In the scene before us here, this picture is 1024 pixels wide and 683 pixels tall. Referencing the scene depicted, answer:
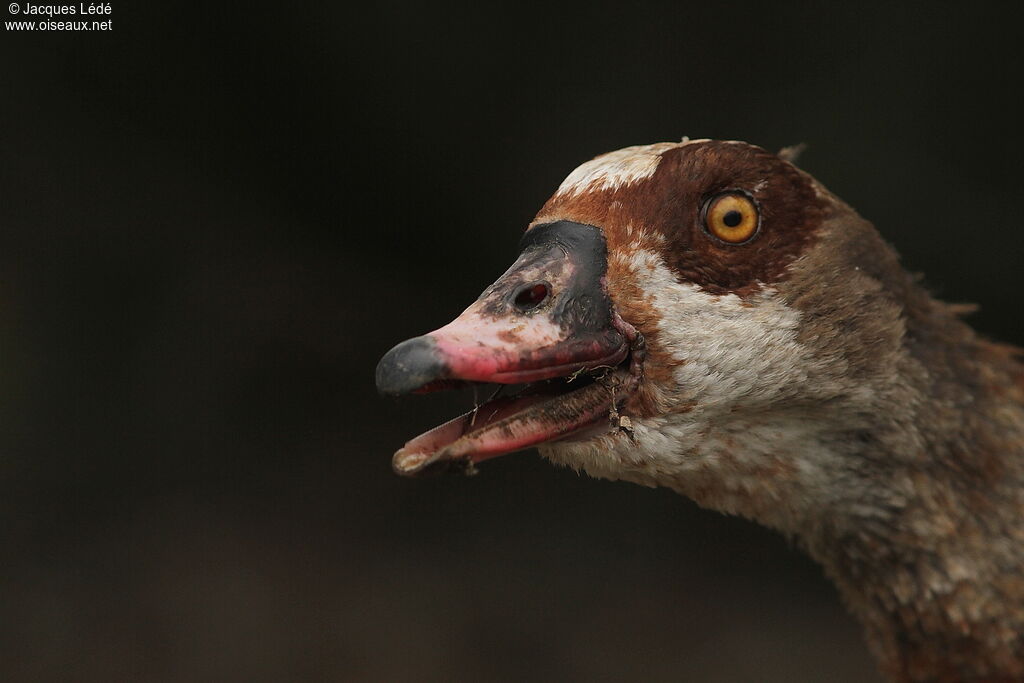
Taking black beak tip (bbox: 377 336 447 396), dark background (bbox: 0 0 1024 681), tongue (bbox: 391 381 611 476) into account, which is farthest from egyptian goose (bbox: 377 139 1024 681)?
dark background (bbox: 0 0 1024 681)

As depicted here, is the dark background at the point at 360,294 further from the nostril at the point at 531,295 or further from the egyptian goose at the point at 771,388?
the nostril at the point at 531,295

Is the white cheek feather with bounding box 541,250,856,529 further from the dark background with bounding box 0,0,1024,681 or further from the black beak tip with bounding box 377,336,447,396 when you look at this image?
the dark background with bounding box 0,0,1024,681

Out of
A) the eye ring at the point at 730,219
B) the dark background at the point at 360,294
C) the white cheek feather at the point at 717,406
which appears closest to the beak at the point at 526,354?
the white cheek feather at the point at 717,406

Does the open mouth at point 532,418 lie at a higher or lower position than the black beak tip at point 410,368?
lower

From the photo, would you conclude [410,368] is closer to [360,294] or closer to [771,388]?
[771,388]

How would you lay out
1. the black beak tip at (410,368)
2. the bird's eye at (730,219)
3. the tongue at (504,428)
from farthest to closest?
the bird's eye at (730,219) < the tongue at (504,428) < the black beak tip at (410,368)

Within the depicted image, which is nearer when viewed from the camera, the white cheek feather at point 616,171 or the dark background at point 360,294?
the white cheek feather at point 616,171
